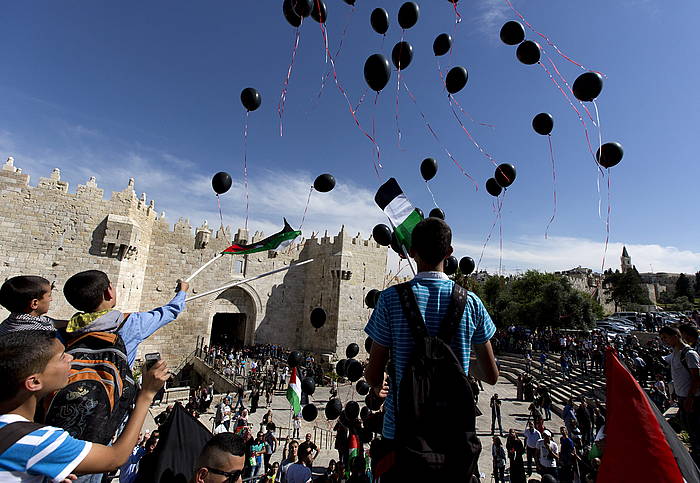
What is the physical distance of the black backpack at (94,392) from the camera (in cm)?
185

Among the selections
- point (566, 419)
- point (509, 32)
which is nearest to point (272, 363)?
point (566, 419)

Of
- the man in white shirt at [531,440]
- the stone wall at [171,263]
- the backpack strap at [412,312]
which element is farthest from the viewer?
the stone wall at [171,263]

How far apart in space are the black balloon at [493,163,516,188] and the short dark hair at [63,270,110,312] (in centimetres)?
605

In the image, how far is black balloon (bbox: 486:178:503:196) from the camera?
6.27 meters

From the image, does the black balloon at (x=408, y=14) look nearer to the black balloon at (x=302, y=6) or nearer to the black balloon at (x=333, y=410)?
Answer: the black balloon at (x=302, y=6)

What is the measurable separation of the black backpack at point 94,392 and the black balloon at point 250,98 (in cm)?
461

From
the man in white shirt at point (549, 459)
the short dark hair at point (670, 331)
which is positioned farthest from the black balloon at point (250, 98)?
the man in white shirt at point (549, 459)

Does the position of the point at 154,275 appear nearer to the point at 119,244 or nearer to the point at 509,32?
the point at 119,244

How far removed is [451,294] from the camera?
1.79m

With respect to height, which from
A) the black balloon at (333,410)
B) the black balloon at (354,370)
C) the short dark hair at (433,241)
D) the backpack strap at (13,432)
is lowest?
the black balloon at (333,410)

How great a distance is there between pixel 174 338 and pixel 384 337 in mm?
23380

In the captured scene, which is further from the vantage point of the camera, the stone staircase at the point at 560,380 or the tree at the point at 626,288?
the tree at the point at 626,288

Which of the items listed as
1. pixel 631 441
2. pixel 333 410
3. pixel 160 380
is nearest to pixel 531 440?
pixel 333 410

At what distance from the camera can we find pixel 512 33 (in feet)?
16.0
